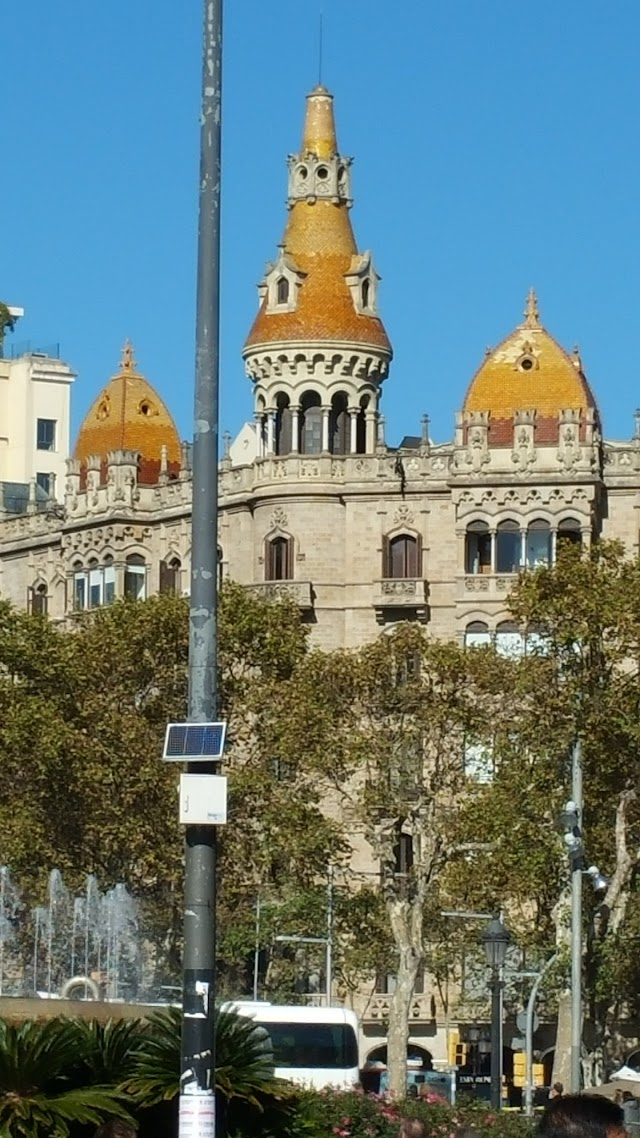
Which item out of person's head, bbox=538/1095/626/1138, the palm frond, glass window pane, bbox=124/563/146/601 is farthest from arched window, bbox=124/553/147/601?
person's head, bbox=538/1095/626/1138

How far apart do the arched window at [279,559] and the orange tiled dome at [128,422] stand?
879cm

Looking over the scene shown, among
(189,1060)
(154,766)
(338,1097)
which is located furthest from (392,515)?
(189,1060)

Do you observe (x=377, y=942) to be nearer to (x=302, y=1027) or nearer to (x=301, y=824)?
(x=301, y=824)

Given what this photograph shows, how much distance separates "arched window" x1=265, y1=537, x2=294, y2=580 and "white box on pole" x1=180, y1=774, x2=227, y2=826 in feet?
237

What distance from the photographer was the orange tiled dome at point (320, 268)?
93062 millimetres

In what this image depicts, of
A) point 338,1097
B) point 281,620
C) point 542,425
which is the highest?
point 542,425

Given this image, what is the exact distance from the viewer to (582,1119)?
13.4 m

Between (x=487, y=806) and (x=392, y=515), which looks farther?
(x=392, y=515)

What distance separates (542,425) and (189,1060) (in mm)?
72142

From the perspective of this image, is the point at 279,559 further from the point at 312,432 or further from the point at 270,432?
the point at 312,432

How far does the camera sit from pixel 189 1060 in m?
19.4

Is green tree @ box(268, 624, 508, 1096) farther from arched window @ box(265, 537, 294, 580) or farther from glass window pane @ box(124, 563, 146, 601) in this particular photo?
glass window pane @ box(124, 563, 146, 601)

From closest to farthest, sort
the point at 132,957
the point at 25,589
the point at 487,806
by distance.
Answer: the point at 487,806, the point at 132,957, the point at 25,589

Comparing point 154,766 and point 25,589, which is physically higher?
point 25,589
